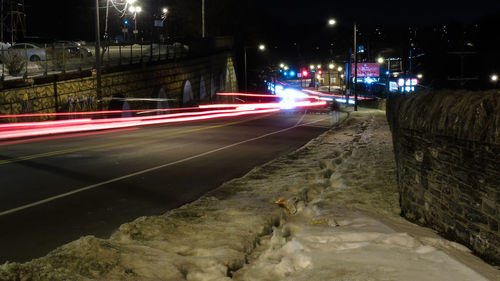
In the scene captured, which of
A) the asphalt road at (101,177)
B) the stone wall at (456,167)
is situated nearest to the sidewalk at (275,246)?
the stone wall at (456,167)

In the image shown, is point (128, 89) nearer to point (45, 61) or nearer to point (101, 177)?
point (45, 61)

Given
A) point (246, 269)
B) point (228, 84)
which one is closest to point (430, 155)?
point (246, 269)

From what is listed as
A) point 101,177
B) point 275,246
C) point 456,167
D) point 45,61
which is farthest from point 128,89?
point 456,167

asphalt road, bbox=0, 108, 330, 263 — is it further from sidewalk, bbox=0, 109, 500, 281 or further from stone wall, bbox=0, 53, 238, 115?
stone wall, bbox=0, 53, 238, 115

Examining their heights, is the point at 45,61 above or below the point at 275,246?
above

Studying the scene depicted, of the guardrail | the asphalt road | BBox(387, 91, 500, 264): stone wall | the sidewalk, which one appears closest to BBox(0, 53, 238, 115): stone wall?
the guardrail

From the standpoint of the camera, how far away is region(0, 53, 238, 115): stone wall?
25.3 metres

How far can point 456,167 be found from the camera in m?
6.52

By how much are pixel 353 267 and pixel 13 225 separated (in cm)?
543

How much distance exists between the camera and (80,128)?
25484 millimetres

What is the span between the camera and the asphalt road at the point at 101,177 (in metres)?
7.78

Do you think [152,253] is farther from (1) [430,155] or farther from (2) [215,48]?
(2) [215,48]

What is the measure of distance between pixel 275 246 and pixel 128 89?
30.9 meters

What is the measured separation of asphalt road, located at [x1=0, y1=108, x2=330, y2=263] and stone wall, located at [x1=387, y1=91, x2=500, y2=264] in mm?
4352
